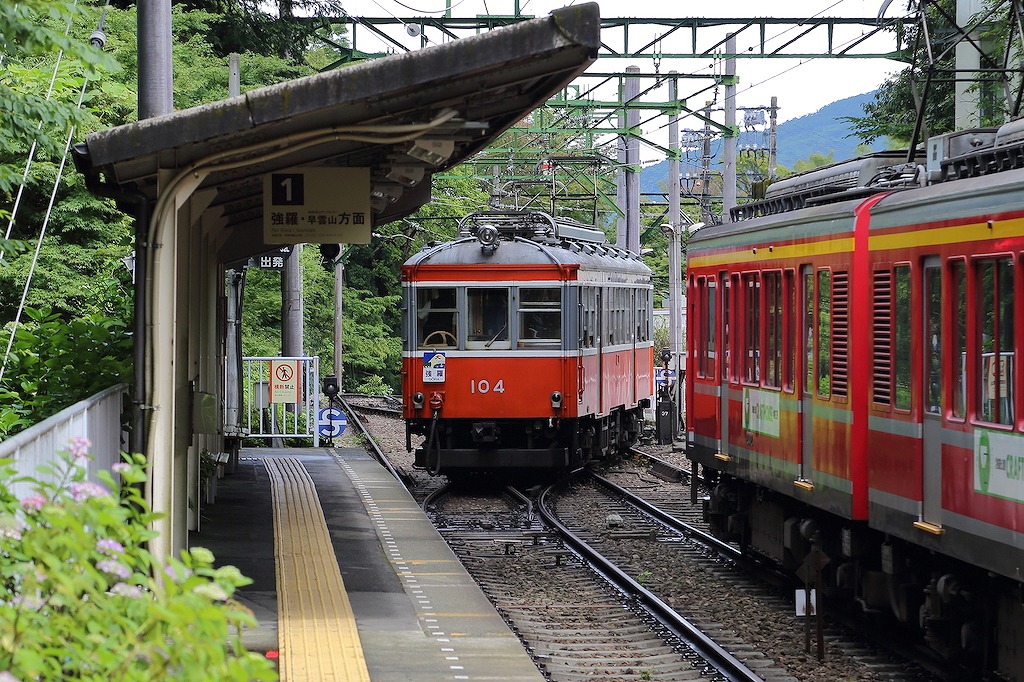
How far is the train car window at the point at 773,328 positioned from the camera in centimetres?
1177

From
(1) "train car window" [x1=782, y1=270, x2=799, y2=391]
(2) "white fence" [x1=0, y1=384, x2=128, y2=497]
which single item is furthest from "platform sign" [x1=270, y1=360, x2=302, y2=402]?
(2) "white fence" [x1=0, y1=384, x2=128, y2=497]

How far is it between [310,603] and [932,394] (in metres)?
4.15

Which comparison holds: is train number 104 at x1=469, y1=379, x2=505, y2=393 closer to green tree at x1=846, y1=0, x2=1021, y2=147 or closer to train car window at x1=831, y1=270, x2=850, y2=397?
green tree at x1=846, y1=0, x2=1021, y2=147

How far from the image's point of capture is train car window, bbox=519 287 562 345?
62.3 feet

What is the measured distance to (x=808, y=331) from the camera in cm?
1108

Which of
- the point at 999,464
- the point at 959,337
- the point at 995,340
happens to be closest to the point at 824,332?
the point at 959,337

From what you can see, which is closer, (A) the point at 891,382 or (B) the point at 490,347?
(A) the point at 891,382

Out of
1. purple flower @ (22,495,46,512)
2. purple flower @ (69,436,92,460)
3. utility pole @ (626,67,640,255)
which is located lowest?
purple flower @ (22,495,46,512)

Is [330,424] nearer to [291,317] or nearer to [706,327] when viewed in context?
[291,317]

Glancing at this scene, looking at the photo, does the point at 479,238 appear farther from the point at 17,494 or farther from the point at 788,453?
the point at 17,494

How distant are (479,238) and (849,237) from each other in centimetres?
927

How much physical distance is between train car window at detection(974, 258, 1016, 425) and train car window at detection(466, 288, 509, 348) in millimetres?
11058

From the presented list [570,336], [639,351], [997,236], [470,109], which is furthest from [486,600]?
[639,351]

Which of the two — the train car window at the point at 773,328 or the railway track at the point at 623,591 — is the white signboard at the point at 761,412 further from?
the railway track at the point at 623,591
